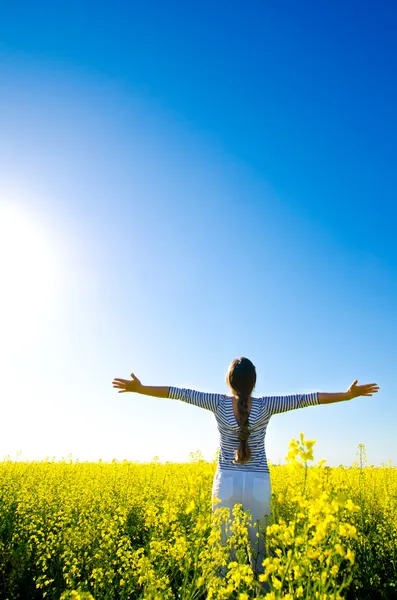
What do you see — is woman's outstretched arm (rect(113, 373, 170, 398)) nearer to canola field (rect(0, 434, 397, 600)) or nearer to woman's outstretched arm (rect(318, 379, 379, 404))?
canola field (rect(0, 434, 397, 600))

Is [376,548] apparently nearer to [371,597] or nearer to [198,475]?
[371,597]

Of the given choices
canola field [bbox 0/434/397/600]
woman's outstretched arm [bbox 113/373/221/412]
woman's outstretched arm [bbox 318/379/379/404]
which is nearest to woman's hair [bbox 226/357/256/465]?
woman's outstretched arm [bbox 113/373/221/412]

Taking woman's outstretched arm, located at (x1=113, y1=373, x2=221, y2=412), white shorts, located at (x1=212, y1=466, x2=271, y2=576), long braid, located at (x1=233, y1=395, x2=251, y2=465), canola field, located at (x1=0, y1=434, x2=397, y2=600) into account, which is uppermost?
woman's outstretched arm, located at (x1=113, y1=373, x2=221, y2=412)

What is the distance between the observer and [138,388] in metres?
4.02

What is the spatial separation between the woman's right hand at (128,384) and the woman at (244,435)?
0.36 meters

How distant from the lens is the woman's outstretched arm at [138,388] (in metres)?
3.85

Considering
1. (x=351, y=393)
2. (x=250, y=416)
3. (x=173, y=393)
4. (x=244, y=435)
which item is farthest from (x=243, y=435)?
(x=351, y=393)

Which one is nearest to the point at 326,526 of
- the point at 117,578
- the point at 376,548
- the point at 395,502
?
the point at 117,578

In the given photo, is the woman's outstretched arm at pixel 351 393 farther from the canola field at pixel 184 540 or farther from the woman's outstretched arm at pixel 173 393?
the woman's outstretched arm at pixel 173 393

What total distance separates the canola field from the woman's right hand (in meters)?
0.87

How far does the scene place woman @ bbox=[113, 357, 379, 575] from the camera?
330 centimetres

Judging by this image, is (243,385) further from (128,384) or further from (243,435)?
(128,384)

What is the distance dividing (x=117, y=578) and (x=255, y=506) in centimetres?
187

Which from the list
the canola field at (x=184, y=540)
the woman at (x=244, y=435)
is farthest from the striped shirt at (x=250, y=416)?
the canola field at (x=184, y=540)
